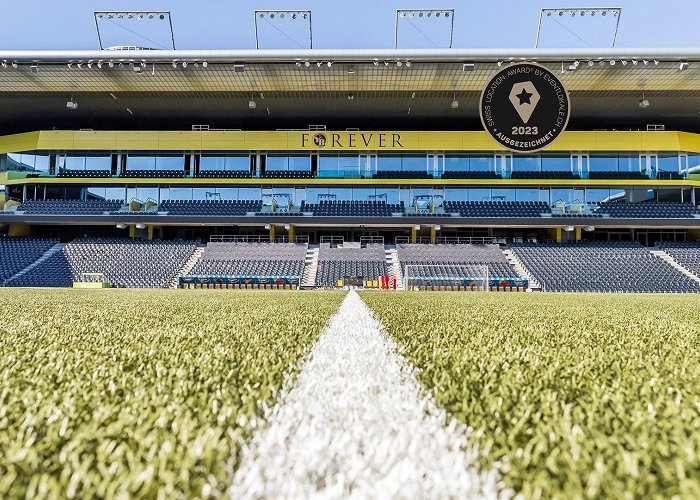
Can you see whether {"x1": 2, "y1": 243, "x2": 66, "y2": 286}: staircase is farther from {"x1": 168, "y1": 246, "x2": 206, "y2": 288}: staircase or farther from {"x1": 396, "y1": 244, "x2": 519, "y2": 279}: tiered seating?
{"x1": 396, "y1": 244, "x2": 519, "y2": 279}: tiered seating

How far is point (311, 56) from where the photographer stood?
1952 centimetres

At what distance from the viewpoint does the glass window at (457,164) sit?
25.4 meters

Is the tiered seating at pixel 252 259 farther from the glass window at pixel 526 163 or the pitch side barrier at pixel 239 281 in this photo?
the glass window at pixel 526 163

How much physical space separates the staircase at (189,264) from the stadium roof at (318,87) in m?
7.66

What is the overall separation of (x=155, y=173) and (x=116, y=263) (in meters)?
6.33

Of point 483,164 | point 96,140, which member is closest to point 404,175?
point 483,164

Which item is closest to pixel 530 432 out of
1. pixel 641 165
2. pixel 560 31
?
pixel 560 31

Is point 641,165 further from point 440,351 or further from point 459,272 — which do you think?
point 440,351

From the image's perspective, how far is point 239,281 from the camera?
19.6 metres

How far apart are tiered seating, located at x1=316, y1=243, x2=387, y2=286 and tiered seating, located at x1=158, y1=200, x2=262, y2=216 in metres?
4.57

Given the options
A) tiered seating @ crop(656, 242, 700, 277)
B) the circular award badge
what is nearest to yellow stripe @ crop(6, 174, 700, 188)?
tiered seating @ crop(656, 242, 700, 277)

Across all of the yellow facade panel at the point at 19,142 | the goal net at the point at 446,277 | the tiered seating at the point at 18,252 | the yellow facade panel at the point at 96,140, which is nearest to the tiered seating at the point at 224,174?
the yellow facade panel at the point at 96,140

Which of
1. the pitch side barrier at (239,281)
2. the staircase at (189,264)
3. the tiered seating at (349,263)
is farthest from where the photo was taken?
the tiered seating at (349,263)

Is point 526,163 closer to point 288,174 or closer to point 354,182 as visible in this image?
point 354,182
